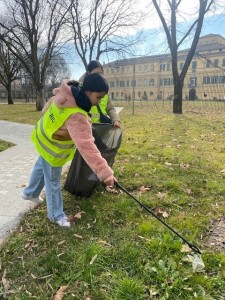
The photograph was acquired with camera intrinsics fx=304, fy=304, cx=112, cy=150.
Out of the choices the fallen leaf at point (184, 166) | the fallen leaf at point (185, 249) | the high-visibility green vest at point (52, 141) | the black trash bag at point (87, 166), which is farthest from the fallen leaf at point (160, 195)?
the high-visibility green vest at point (52, 141)

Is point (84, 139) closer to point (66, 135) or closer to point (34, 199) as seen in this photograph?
point (66, 135)

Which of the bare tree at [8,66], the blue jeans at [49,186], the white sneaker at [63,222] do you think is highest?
the bare tree at [8,66]

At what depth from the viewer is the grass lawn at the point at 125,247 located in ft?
7.48

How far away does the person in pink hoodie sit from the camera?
8.46 feet

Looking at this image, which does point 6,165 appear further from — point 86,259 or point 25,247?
point 86,259

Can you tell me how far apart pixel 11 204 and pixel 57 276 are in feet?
5.45

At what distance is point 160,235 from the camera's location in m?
2.94

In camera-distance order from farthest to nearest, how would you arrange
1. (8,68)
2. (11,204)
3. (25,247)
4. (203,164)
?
→ 1. (8,68)
2. (203,164)
3. (11,204)
4. (25,247)

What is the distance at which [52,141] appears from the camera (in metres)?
2.88

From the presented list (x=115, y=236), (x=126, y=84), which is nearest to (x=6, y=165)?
(x=115, y=236)

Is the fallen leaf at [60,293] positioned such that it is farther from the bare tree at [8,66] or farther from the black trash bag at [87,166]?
the bare tree at [8,66]

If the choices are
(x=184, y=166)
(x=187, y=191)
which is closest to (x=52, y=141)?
(x=187, y=191)

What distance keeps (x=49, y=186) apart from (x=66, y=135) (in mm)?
595

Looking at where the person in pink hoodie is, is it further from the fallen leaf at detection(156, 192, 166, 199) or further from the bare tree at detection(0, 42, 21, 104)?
the bare tree at detection(0, 42, 21, 104)
